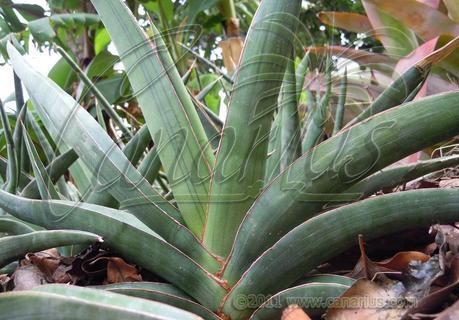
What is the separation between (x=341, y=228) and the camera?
506 millimetres

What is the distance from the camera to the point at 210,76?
2.36 m

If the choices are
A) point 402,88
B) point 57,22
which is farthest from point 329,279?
point 57,22

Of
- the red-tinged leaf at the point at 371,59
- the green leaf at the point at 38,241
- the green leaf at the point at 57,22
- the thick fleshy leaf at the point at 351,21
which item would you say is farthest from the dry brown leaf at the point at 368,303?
the green leaf at the point at 57,22

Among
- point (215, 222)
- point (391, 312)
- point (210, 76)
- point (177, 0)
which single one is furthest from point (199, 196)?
point (177, 0)

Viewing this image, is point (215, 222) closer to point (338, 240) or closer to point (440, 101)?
point (338, 240)

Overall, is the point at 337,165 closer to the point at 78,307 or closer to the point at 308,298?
the point at 308,298

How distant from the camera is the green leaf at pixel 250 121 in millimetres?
567

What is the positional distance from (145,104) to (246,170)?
148 mm

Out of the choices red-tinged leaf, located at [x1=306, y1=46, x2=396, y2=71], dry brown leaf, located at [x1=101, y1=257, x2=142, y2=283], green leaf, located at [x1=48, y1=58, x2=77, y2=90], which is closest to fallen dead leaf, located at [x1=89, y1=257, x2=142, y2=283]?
dry brown leaf, located at [x1=101, y1=257, x2=142, y2=283]

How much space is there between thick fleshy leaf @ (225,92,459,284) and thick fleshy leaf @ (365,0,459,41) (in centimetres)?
88

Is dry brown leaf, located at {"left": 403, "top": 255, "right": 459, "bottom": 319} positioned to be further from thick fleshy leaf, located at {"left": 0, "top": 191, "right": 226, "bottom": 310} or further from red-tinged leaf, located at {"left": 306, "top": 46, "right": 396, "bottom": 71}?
red-tinged leaf, located at {"left": 306, "top": 46, "right": 396, "bottom": 71}

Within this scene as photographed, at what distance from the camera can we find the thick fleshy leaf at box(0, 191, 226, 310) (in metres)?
0.55

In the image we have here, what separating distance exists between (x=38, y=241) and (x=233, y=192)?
21 centimetres

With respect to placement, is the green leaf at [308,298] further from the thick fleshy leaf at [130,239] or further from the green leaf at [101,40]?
the green leaf at [101,40]
